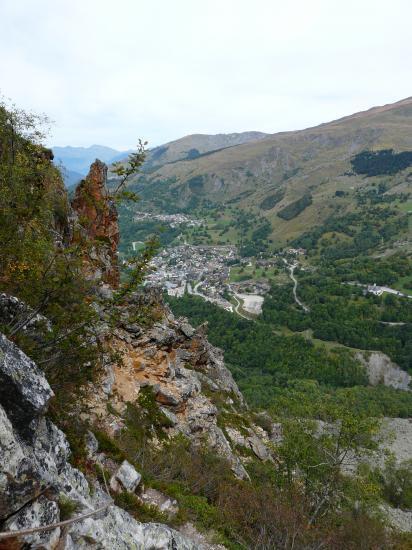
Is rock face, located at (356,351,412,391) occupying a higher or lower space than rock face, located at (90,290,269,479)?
lower

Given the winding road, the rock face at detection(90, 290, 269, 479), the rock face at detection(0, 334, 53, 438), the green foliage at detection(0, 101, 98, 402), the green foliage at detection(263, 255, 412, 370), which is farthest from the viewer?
the winding road

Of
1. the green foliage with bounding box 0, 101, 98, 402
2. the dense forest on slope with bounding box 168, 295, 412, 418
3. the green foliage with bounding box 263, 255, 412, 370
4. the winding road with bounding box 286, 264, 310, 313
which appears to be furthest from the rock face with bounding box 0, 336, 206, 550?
the winding road with bounding box 286, 264, 310, 313

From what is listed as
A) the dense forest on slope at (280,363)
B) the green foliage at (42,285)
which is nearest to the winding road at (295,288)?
the dense forest on slope at (280,363)

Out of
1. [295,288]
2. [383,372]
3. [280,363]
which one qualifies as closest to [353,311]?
[383,372]

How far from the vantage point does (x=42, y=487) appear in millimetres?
5895

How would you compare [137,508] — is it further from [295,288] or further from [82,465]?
[295,288]

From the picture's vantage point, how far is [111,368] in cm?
2042

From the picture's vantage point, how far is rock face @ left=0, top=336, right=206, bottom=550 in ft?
18.0

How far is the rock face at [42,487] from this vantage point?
5.47 metres

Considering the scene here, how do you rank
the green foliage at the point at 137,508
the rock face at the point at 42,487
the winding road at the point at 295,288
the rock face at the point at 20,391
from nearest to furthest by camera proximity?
the rock face at the point at 42,487 → the rock face at the point at 20,391 → the green foliage at the point at 137,508 → the winding road at the point at 295,288

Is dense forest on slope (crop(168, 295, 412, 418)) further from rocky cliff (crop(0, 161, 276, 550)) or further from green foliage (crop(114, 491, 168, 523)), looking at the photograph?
green foliage (crop(114, 491, 168, 523))

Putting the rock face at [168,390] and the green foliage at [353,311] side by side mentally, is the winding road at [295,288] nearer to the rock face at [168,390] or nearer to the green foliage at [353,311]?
the green foliage at [353,311]

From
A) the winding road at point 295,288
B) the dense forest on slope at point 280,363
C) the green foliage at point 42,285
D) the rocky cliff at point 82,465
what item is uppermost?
the green foliage at point 42,285

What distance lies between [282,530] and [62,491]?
358 inches
